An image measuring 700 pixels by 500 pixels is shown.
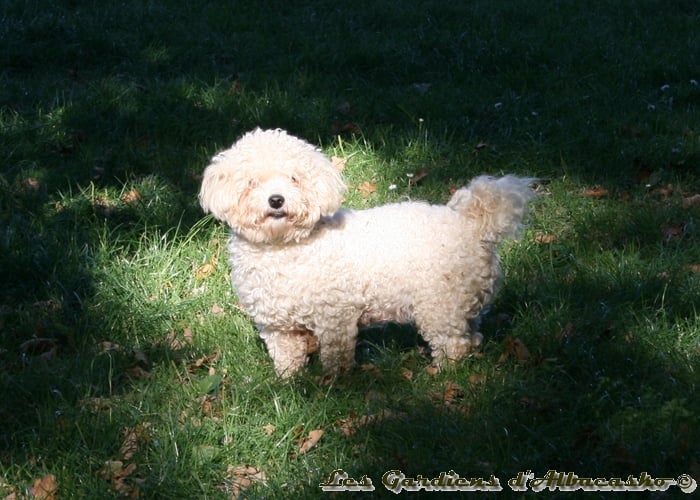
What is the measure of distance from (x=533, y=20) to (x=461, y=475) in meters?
6.53

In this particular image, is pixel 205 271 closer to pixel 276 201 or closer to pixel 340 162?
pixel 276 201

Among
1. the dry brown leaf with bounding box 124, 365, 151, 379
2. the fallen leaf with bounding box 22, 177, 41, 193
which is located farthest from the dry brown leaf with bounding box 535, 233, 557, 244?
the fallen leaf with bounding box 22, 177, 41, 193

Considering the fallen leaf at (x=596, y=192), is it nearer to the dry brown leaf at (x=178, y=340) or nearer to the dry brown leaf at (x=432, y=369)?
the dry brown leaf at (x=432, y=369)

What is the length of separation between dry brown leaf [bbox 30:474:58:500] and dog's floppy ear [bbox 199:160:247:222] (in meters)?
1.36

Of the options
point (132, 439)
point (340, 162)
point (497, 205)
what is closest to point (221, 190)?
point (132, 439)

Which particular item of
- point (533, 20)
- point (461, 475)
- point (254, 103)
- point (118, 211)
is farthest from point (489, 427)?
point (533, 20)

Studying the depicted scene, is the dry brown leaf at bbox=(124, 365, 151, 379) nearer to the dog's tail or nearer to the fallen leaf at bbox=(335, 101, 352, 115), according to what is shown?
the dog's tail

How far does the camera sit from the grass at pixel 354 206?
380cm

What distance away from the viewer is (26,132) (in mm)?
6934

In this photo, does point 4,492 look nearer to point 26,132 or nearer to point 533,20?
point 26,132

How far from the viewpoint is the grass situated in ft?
12.5

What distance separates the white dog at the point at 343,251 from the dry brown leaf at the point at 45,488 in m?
1.19

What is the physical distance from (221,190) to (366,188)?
225 centimetres

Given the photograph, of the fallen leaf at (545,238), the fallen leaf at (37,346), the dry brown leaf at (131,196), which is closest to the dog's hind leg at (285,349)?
the fallen leaf at (37,346)
